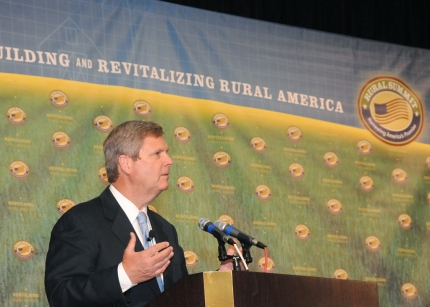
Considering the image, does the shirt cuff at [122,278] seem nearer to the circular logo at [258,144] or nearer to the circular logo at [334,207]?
the circular logo at [258,144]

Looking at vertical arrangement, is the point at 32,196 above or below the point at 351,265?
above

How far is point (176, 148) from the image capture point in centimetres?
464

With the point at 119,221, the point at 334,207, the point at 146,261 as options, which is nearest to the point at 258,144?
the point at 334,207

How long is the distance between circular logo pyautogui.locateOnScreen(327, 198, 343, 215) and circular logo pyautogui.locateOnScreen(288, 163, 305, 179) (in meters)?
0.26

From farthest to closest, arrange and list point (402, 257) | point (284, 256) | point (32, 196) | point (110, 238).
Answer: point (402, 257) < point (284, 256) < point (32, 196) < point (110, 238)

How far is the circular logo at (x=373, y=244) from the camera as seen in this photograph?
509cm

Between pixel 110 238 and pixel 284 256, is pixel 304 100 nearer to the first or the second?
pixel 284 256

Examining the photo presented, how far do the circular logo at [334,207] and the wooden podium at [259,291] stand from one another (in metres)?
2.15

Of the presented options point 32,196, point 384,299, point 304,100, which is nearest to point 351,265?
point 384,299

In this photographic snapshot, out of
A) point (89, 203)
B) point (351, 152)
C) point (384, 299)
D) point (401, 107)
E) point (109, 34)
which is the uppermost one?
point (109, 34)

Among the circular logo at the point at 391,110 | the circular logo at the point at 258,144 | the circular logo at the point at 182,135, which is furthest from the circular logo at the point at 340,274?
the circular logo at the point at 182,135

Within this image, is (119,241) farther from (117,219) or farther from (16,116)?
(16,116)

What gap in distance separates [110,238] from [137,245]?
0.41 ft

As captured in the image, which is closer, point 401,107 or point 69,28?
point 69,28
